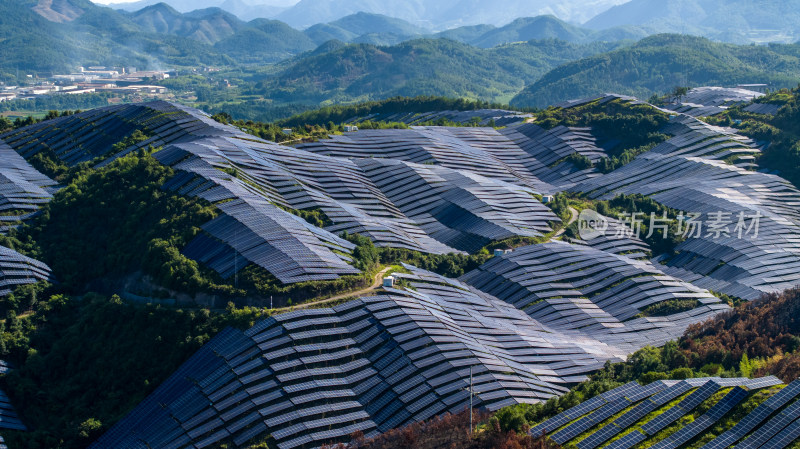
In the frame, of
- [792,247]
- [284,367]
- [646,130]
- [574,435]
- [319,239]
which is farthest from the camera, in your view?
[646,130]

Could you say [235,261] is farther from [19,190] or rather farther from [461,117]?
[461,117]

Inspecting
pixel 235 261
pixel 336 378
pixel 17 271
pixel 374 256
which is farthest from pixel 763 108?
pixel 17 271

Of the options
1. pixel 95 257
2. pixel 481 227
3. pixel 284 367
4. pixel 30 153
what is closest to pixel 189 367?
pixel 284 367

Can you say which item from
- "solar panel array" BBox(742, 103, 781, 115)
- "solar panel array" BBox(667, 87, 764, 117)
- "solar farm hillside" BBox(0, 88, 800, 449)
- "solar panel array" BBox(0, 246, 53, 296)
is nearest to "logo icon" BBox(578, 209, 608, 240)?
"solar farm hillside" BBox(0, 88, 800, 449)

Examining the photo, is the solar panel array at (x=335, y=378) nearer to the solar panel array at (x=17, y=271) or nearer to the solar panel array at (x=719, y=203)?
the solar panel array at (x=17, y=271)

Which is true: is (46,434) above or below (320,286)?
below

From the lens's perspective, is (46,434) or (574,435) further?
(46,434)

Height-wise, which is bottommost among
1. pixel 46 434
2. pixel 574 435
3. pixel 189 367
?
pixel 46 434

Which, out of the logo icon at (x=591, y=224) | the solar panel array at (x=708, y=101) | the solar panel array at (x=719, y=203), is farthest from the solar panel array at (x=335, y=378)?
the solar panel array at (x=708, y=101)

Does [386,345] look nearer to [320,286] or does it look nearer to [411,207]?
[320,286]
